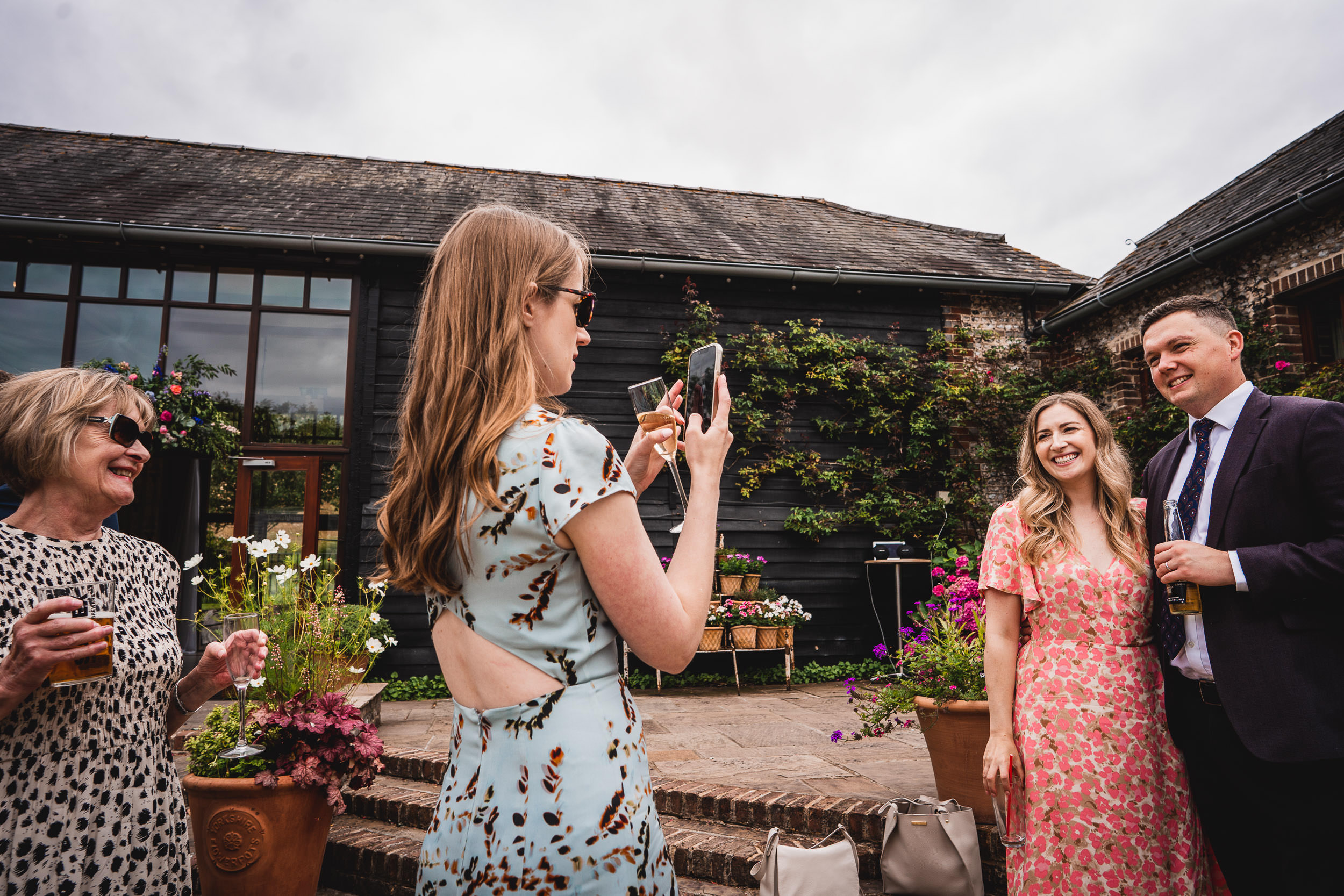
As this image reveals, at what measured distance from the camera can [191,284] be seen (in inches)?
277

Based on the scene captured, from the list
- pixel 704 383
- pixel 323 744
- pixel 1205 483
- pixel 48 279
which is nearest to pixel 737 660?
pixel 323 744

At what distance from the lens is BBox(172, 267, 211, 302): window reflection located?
7.00 metres

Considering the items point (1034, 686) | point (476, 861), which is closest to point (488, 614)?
point (476, 861)

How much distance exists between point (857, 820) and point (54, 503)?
2.99 m

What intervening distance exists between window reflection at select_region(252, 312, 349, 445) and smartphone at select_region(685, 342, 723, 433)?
689 centimetres

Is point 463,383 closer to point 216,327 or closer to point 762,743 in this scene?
point 762,743

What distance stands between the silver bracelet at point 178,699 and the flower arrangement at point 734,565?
5242 millimetres

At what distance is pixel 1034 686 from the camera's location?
197 cm

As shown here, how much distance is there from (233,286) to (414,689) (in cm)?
467

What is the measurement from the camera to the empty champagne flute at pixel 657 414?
49.6 inches

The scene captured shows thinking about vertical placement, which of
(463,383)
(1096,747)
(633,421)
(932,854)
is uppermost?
(633,421)

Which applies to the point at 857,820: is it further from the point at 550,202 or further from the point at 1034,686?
the point at 550,202

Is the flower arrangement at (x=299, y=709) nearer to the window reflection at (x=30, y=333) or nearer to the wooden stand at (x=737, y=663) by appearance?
the wooden stand at (x=737, y=663)

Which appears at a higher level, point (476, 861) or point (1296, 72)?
point (1296, 72)
